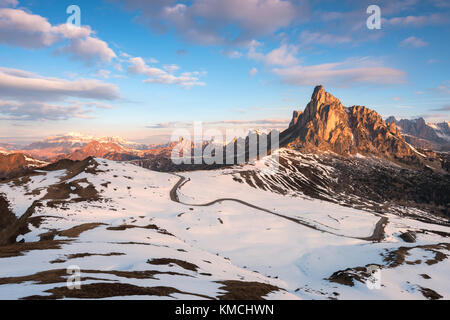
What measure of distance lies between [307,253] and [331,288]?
74.1ft

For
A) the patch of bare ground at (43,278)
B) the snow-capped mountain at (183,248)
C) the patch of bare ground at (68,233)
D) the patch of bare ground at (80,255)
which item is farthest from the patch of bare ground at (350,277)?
the patch of bare ground at (68,233)

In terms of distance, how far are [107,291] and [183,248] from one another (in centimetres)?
2793

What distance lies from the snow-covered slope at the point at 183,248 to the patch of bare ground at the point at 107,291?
108 millimetres

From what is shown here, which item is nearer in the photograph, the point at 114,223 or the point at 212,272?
the point at 212,272

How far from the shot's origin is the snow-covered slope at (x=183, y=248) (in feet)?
72.8

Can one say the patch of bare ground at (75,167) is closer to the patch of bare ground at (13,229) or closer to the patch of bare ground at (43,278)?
the patch of bare ground at (13,229)

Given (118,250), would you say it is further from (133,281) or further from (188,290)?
(188,290)

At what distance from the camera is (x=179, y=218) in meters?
76.5

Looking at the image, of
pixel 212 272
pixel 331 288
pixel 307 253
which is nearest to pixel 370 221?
pixel 307 253

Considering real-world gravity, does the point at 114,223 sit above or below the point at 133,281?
below

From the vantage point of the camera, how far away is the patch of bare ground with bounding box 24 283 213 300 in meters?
15.4

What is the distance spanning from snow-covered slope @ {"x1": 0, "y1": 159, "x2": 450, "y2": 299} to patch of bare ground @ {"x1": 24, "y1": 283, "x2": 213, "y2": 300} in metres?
0.11

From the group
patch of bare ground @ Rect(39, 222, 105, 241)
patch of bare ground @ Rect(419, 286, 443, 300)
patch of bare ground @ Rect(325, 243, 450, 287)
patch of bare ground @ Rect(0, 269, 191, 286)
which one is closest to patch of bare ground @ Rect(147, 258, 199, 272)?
patch of bare ground @ Rect(0, 269, 191, 286)

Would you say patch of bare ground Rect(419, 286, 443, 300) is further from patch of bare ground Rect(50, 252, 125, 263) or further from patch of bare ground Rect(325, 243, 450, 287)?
patch of bare ground Rect(50, 252, 125, 263)
